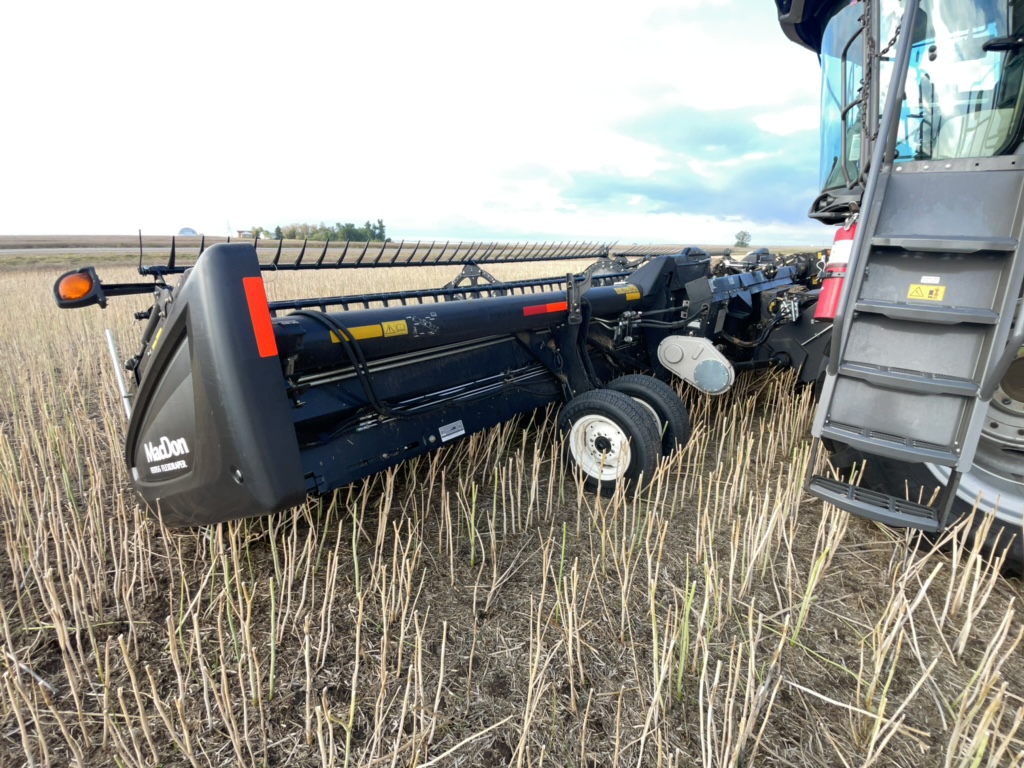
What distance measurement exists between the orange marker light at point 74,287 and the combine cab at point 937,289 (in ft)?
8.80

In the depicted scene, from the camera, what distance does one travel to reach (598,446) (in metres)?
2.89

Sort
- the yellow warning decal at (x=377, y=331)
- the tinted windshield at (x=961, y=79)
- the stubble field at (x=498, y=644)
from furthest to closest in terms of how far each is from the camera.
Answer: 1. the tinted windshield at (x=961, y=79)
2. the yellow warning decal at (x=377, y=331)
3. the stubble field at (x=498, y=644)

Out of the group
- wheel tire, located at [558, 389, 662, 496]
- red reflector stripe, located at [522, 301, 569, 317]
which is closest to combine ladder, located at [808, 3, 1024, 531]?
wheel tire, located at [558, 389, 662, 496]

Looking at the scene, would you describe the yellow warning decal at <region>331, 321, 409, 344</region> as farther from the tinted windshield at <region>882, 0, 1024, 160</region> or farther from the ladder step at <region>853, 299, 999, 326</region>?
the tinted windshield at <region>882, 0, 1024, 160</region>

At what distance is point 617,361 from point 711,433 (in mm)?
824

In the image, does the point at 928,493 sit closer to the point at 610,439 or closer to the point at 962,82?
the point at 610,439

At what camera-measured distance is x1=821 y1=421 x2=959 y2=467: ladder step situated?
1906mm

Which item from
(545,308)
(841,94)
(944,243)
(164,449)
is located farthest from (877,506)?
(164,449)

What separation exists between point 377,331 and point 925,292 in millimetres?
2043

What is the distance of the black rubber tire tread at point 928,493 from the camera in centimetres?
207

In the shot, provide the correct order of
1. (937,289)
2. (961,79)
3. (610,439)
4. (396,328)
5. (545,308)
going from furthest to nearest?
(545,308)
(610,439)
(961,79)
(396,328)
(937,289)

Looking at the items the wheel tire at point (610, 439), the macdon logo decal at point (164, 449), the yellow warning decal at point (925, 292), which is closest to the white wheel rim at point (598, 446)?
the wheel tire at point (610, 439)

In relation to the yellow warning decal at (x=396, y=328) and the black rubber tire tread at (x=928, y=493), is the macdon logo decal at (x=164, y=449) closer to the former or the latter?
the yellow warning decal at (x=396, y=328)

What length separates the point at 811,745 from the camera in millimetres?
1540
